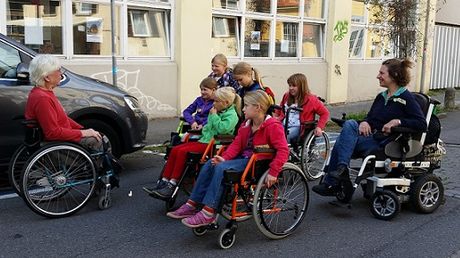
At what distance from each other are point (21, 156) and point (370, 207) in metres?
3.51

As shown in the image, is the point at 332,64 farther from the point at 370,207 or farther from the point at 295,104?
the point at 370,207

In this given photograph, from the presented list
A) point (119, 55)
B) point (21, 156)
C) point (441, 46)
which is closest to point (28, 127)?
point (21, 156)

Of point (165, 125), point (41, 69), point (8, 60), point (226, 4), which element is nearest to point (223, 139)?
point (41, 69)

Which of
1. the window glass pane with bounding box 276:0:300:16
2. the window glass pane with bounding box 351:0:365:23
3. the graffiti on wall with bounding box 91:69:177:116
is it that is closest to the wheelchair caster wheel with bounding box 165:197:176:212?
the graffiti on wall with bounding box 91:69:177:116

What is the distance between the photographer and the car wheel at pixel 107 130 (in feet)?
20.1

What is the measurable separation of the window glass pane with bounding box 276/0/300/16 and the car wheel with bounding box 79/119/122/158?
8.21 metres

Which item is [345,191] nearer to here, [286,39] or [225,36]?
[225,36]

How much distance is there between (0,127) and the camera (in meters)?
5.67

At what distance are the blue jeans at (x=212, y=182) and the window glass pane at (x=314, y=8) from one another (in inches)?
426

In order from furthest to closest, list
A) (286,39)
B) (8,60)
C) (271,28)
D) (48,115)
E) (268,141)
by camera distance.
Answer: (286,39) < (271,28) < (8,60) < (48,115) < (268,141)

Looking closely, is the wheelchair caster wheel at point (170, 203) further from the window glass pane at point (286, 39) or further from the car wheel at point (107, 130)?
the window glass pane at point (286, 39)

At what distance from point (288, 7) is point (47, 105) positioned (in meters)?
10.1

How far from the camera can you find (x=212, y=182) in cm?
418

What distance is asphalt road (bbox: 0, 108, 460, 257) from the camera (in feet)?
13.6
